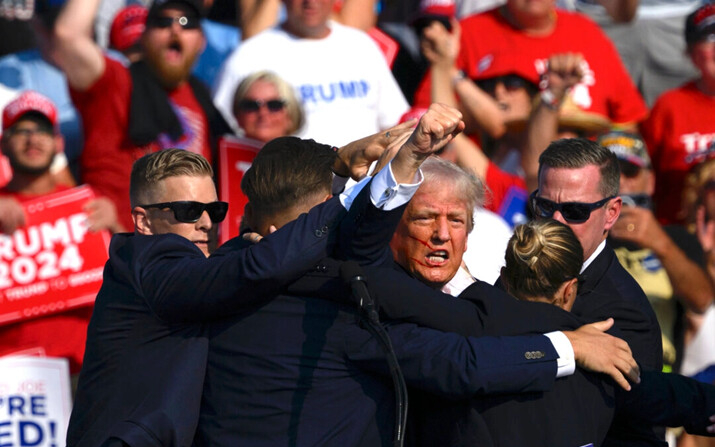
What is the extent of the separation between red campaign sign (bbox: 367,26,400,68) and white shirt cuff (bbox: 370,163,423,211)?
483cm

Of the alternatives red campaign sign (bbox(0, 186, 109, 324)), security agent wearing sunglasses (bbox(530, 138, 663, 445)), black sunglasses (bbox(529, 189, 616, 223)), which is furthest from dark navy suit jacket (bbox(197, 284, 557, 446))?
red campaign sign (bbox(0, 186, 109, 324))

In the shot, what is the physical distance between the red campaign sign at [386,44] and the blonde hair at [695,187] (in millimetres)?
2080

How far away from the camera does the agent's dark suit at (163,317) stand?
10.7ft

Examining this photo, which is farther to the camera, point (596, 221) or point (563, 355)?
point (596, 221)

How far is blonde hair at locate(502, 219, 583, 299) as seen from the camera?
348 cm

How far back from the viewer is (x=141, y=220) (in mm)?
4152

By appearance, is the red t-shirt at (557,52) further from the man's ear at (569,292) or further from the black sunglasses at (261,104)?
the man's ear at (569,292)

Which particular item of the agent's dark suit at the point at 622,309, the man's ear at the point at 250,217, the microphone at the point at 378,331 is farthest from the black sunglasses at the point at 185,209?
the agent's dark suit at the point at 622,309

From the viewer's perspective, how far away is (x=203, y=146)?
22.8ft

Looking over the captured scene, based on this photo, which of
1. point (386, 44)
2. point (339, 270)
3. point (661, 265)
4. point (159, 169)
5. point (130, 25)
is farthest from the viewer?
point (386, 44)

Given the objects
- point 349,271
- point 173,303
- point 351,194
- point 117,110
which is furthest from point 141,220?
point 117,110

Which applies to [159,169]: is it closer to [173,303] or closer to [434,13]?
[173,303]

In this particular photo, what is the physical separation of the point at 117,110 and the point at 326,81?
4.12 ft

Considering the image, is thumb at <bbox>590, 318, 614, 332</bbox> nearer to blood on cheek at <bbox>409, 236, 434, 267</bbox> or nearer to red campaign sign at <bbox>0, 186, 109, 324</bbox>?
blood on cheek at <bbox>409, 236, 434, 267</bbox>
